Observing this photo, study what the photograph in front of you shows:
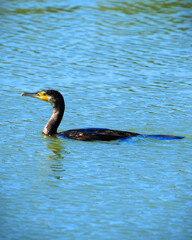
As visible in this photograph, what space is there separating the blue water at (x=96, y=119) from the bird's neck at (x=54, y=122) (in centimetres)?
24

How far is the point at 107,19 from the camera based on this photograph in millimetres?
23516

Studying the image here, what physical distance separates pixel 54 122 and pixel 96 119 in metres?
1.34

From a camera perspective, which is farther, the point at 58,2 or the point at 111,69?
the point at 58,2

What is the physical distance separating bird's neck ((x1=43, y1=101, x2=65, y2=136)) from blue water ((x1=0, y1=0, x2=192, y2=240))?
9.6 inches

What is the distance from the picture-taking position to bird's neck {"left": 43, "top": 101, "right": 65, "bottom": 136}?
39.6 ft

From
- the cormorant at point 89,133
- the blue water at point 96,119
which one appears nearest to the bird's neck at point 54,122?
the cormorant at point 89,133

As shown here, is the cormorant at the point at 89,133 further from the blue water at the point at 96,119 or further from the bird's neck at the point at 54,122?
the blue water at the point at 96,119

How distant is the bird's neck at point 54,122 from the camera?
12.1 m

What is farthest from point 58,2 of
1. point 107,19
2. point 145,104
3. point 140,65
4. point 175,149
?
point 175,149

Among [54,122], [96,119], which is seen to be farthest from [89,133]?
[96,119]

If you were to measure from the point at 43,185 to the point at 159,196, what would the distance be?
1741 millimetres

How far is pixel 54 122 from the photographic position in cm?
1222

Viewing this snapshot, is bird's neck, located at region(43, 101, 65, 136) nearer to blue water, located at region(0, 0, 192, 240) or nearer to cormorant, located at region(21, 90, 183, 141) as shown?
cormorant, located at region(21, 90, 183, 141)

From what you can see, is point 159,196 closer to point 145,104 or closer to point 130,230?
point 130,230
